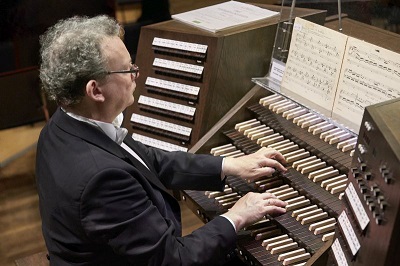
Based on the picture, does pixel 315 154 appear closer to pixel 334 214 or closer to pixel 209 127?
pixel 334 214

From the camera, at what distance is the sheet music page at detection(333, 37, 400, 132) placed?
249cm

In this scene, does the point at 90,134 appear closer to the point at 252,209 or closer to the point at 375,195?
the point at 252,209

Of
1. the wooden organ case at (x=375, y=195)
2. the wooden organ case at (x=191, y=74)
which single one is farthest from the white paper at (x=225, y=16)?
the wooden organ case at (x=375, y=195)

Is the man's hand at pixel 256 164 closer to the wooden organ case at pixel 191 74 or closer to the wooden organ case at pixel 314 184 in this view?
the wooden organ case at pixel 314 184

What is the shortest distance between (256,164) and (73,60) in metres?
0.90

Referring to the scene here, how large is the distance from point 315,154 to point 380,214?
0.99 m

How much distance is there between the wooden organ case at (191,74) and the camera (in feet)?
10.2

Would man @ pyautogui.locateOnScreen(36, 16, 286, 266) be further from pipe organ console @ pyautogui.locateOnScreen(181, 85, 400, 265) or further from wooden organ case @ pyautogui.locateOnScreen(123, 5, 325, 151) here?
wooden organ case @ pyautogui.locateOnScreen(123, 5, 325, 151)

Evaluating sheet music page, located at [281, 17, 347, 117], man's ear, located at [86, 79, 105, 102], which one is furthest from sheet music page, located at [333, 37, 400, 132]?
man's ear, located at [86, 79, 105, 102]

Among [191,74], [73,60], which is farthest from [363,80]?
[73,60]

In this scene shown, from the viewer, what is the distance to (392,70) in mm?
2486

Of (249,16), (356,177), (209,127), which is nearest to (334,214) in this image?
(356,177)

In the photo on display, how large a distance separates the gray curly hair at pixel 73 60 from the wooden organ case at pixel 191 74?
35.8 inches

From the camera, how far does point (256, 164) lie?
268cm
